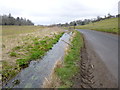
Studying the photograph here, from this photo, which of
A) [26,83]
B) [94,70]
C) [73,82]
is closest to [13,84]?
[26,83]

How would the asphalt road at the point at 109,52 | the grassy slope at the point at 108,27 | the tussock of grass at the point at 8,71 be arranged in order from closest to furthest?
the asphalt road at the point at 109,52
the tussock of grass at the point at 8,71
the grassy slope at the point at 108,27

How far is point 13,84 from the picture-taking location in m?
5.43

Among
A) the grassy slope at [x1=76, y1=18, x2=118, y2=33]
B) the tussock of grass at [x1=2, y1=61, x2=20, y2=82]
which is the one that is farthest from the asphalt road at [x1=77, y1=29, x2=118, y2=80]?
the grassy slope at [x1=76, y1=18, x2=118, y2=33]

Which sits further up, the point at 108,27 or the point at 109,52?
the point at 108,27

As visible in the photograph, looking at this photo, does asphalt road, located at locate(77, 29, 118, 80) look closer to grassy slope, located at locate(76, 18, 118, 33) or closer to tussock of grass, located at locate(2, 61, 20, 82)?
tussock of grass, located at locate(2, 61, 20, 82)

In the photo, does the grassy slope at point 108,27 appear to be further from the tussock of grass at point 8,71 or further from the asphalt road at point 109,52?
the tussock of grass at point 8,71

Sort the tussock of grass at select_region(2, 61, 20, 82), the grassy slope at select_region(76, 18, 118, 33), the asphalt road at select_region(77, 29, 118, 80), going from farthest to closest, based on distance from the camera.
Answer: the grassy slope at select_region(76, 18, 118, 33) → the tussock of grass at select_region(2, 61, 20, 82) → the asphalt road at select_region(77, 29, 118, 80)

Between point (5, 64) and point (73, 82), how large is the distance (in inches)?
241

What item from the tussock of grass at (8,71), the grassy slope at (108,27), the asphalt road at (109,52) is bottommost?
the tussock of grass at (8,71)

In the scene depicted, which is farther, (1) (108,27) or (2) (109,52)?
(1) (108,27)

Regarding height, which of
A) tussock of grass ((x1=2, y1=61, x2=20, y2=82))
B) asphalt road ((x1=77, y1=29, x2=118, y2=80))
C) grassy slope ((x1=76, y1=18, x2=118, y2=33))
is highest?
grassy slope ((x1=76, y1=18, x2=118, y2=33))

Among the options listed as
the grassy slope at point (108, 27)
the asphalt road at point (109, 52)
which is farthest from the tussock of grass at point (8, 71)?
the grassy slope at point (108, 27)

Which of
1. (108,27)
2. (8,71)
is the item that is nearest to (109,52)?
(8,71)

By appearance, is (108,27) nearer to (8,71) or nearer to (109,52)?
(109,52)
